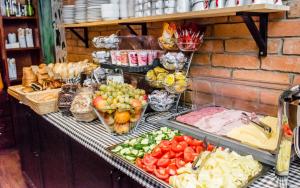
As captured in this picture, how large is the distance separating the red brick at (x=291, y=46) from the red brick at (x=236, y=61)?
15cm

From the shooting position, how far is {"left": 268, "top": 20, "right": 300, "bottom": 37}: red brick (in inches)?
50.7

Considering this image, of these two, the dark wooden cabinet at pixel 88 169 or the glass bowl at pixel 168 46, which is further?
the glass bowl at pixel 168 46

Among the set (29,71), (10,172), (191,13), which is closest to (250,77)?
(191,13)

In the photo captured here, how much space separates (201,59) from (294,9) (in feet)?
1.98

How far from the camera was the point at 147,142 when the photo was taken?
1273 millimetres

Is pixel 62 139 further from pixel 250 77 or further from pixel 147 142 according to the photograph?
pixel 250 77

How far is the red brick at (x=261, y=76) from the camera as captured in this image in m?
→ 1.38

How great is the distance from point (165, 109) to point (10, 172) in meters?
2.21

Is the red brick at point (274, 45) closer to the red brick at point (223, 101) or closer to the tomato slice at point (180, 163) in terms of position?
the red brick at point (223, 101)

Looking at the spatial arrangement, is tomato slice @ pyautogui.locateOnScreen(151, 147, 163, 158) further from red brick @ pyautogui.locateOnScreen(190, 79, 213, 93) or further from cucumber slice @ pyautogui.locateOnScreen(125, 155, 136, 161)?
red brick @ pyautogui.locateOnScreen(190, 79, 213, 93)

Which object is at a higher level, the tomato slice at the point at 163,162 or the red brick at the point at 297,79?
the red brick at the point at 297,79

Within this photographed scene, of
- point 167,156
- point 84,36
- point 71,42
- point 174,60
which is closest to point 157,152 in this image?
point 167,156

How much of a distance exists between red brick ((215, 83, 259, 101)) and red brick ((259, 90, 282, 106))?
3cm

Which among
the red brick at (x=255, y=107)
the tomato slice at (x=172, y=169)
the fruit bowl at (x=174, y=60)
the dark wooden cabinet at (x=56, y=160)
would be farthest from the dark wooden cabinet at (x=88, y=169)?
the red brick at (x=255, y=107)
